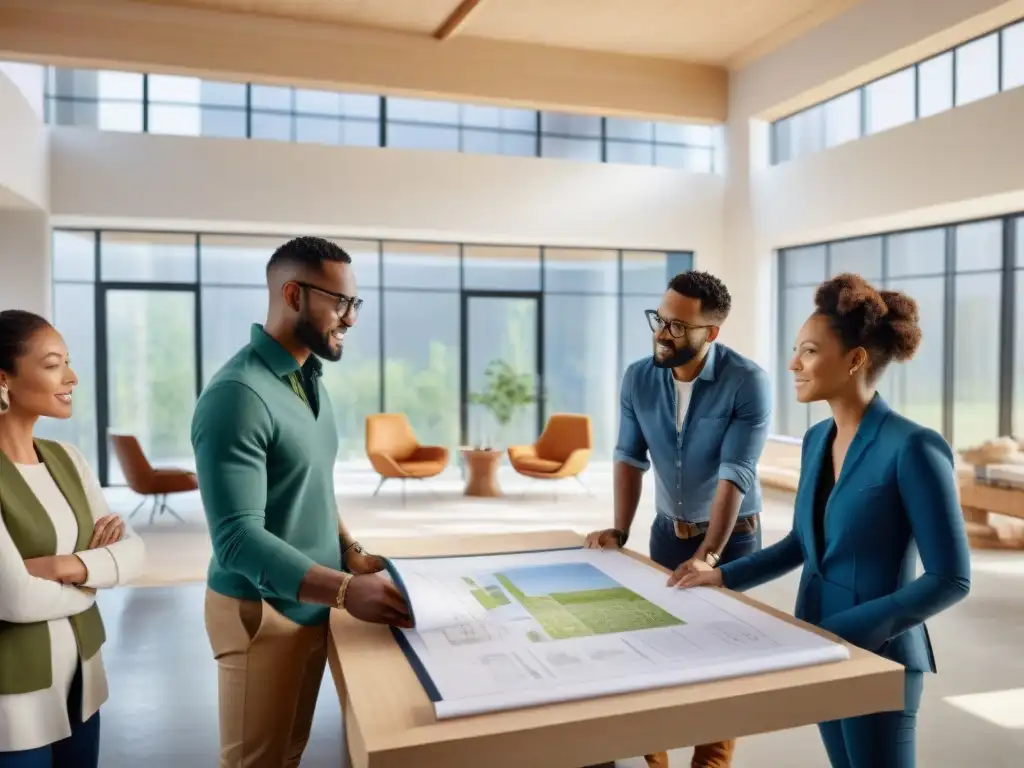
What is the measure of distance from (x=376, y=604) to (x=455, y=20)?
8183 millimetres

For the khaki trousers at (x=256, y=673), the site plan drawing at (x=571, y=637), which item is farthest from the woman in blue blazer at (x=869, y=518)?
the khaki trousers at (x=256, y=673)

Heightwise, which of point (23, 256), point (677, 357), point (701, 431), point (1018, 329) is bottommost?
point (701, 431)

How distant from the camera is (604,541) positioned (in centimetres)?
228

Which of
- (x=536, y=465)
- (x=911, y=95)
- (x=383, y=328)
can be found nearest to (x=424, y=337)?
(x=383, y=328)

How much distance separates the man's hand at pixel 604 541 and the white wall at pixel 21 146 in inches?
296

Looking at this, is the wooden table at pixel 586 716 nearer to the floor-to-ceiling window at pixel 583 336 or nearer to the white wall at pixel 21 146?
the white wall at pixel 21 146

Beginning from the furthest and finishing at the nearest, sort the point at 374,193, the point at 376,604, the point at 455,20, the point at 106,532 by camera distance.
Answer: the point at 374,193
the point at 455,20
the point at 106,532
the point at 376,604

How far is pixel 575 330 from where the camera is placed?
39.9ft

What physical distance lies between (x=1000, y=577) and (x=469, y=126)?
26.6 feet

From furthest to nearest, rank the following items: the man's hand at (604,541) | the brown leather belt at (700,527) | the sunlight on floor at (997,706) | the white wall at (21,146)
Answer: the white wall at (21,146) → the sunlight on floor at (997,706) → the brown leather belt at (700,527) → the man's hand at (604,541)

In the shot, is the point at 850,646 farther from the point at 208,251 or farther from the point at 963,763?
the point at 208,251

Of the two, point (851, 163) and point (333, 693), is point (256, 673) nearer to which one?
point (333, 693)

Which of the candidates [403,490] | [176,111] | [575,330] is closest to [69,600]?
[403,490]

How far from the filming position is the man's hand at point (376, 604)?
1570 mm
